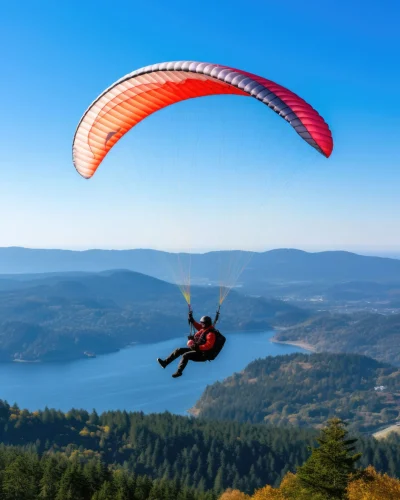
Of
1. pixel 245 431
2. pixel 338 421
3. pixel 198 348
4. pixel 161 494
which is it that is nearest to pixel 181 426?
pixel 245 431

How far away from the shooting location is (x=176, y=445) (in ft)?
299

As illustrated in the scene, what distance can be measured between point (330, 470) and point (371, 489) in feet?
5.87

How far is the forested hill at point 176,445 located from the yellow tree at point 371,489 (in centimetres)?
5966

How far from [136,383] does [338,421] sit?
155m

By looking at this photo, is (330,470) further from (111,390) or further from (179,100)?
(111,390)

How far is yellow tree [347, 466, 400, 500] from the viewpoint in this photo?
2280cm

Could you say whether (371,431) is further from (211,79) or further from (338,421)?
(211,79)

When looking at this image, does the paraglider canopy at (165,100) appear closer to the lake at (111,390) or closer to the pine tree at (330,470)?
the pine tree at (330,470)

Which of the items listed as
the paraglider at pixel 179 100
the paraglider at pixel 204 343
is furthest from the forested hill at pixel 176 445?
the paraglider at pixel 204 343

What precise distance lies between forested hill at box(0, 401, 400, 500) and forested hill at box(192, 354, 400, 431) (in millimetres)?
54091

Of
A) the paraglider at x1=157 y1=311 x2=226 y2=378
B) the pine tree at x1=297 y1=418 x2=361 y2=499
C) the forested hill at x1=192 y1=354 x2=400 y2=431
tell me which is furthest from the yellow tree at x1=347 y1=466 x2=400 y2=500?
the forested hill at x1=192 y1=354 x2=400 y2=431

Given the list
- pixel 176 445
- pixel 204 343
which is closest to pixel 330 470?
pixel 204 343

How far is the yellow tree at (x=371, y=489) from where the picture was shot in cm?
2280

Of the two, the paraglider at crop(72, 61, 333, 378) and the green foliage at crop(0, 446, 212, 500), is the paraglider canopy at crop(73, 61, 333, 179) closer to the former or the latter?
the paraglider at crop(72, 61, 333, 378)
